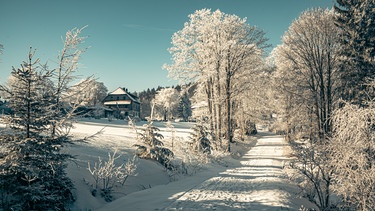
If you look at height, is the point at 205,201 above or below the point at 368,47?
below

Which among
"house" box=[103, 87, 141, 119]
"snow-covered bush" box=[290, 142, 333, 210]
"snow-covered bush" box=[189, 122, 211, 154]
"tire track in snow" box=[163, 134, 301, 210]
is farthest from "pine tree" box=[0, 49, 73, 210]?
"house" box=[103, 87, 141, 119]

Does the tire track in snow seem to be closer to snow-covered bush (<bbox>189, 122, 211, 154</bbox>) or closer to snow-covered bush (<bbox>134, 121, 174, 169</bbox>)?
snow-covered bush (<bbox>134, 121, 174, 169</bbox>)

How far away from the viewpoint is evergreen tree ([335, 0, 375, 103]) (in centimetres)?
1823

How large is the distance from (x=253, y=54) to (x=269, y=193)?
17846 mm

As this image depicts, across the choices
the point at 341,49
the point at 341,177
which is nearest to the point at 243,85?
the point at 341,49

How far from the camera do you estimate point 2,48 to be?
11.3 meters

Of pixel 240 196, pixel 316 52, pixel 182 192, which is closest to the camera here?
pixel 240 196

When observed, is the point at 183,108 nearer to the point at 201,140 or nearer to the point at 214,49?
the point at 214,49

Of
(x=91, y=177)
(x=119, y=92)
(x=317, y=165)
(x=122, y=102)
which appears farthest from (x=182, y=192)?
(x=119, y=92)

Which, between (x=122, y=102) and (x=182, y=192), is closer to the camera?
(x=182, y=192)

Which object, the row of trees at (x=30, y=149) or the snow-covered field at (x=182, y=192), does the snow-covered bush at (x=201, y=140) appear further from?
the row of trees at (x=30, y=149)

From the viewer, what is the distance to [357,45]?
18.8 metres

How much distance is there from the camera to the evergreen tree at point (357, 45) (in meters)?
18.2

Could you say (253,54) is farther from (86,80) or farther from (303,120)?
(86,80)
